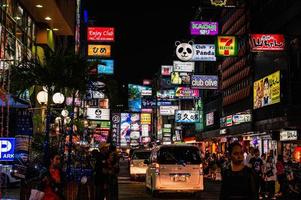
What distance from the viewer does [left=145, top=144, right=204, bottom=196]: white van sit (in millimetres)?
20656

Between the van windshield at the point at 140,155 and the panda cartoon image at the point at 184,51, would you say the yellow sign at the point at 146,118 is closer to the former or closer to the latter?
the panda cartoon image at the point at 184,51

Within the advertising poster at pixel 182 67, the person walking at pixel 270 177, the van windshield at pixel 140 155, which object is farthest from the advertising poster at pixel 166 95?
the person walking at pixel 270 177

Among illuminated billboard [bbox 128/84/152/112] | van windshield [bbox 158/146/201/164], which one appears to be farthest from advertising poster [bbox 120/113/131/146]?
van windshield [bbox 158/146/201/164]

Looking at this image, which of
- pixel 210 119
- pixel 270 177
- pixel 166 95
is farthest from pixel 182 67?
pixel 270 177

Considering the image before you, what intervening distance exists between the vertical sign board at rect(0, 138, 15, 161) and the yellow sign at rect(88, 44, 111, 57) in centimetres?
2763

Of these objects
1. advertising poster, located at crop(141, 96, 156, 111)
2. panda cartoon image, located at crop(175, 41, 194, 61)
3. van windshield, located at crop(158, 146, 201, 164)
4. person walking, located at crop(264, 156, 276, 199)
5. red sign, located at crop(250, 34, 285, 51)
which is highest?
advertising poster, located at crop(141, 96, 156, 111)

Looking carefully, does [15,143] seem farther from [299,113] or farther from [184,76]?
[184,76]

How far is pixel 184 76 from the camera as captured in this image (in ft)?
193

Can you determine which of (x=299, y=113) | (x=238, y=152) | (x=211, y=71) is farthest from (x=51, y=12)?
(x=211, y=71)

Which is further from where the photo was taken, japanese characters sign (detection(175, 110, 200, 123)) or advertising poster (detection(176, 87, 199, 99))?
japanese characters sign (detection(175, 110, 200, 123))

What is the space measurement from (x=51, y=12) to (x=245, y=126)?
64.2 feet

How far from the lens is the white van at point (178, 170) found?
20.7 m

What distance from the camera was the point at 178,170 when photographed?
2066cm

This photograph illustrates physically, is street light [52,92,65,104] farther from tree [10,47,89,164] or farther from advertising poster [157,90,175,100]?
advertising poster [157,90,175,100]
